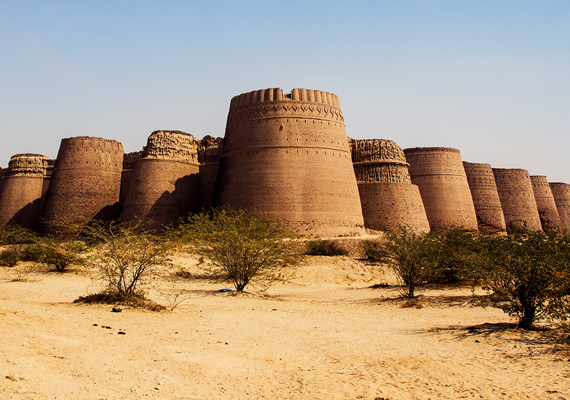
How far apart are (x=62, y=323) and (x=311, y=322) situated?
3.21m

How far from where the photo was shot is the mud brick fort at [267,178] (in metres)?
18.8

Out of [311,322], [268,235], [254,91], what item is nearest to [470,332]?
[311,322]

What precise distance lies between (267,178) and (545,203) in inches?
1032

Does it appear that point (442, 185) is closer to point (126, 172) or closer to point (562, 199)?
point (126, 172)

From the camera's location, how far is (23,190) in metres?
26.2

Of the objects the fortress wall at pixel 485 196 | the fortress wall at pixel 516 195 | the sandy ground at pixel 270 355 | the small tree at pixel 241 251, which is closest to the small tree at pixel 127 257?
the sandy ground at pixel 270 355

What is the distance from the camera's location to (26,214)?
25641mm

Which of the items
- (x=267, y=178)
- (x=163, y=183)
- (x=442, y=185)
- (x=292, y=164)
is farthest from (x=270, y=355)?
(x=442, y=185)

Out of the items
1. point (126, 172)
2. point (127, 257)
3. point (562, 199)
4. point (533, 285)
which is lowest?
point (533, 285)

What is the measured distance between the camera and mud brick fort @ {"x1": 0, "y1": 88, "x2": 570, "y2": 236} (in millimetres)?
18844

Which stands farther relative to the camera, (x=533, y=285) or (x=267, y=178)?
(x=267, y=178)

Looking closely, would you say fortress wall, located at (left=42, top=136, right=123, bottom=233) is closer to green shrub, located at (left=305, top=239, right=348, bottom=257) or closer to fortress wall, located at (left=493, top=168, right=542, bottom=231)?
green shrub, located at (left=305, top=239, right=348, bottom=257)

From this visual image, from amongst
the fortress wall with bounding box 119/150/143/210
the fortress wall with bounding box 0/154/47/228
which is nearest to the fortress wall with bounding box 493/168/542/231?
the fortress wall with bounding box 119/150/143/210

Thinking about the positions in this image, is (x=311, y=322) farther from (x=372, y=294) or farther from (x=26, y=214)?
(x=26, y=214)
